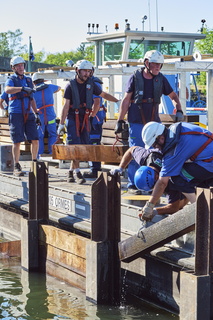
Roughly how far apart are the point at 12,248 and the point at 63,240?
188 centimetres

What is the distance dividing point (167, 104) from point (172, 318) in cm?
1466

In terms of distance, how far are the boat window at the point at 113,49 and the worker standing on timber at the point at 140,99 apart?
14024 millimetres

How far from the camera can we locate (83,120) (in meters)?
11.4

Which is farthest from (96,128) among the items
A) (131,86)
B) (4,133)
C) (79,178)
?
(4,133)

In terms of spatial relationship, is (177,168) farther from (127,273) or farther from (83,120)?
(83,120)

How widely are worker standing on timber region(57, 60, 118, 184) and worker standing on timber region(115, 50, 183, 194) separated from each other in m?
1.13

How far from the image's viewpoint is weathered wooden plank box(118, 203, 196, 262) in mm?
7172

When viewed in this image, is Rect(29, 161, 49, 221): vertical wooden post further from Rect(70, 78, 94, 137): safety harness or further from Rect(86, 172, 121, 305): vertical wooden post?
Rect(86, 172, 121, 305): vertical wooden post

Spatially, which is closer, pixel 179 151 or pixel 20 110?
pixel 179 151

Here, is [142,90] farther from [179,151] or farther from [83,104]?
[179,151]

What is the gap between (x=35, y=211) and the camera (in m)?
10.3

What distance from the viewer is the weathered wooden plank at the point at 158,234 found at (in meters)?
7.17

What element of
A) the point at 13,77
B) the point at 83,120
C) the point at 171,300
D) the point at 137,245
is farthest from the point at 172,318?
the point at 13,77

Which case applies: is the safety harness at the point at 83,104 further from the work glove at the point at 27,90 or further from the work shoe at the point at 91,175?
the work glove at the point at 27,90
